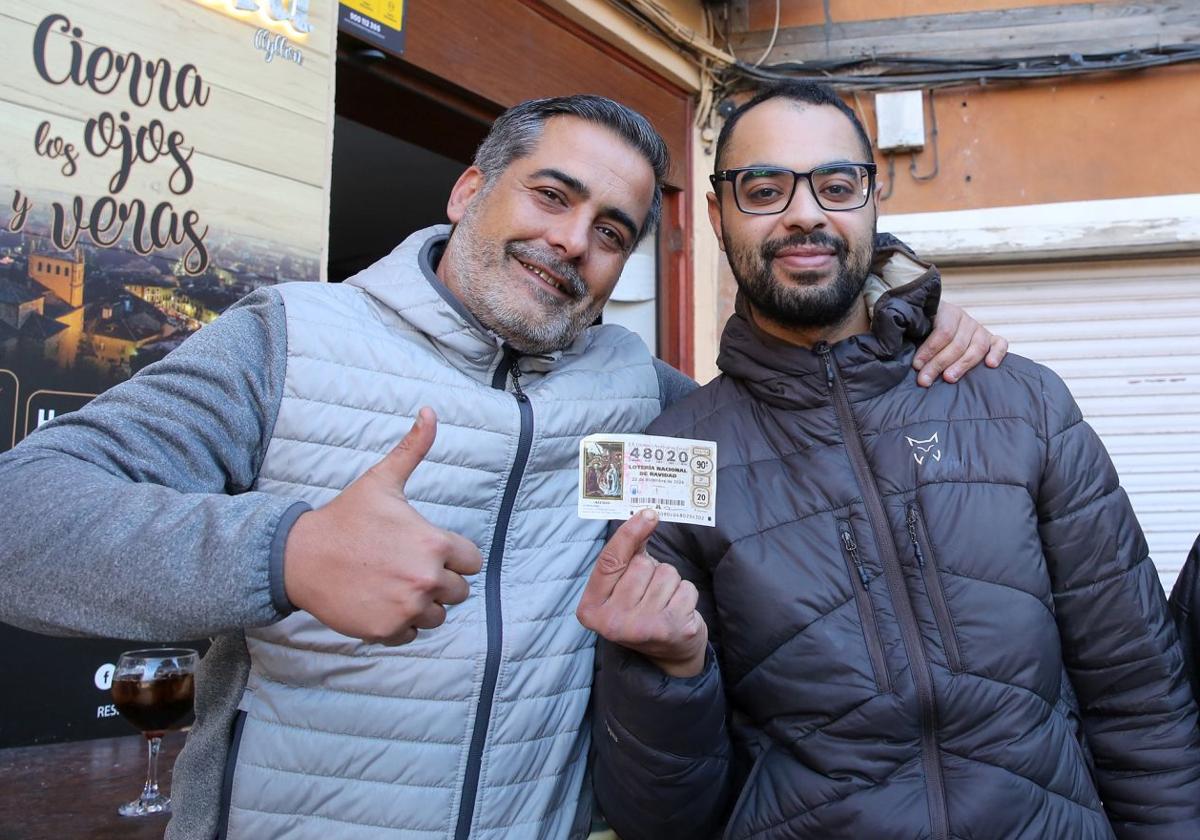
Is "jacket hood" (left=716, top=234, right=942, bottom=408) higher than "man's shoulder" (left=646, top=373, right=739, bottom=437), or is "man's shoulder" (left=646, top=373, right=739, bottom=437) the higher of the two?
"jacket hood" (left=716, top=234, right=942, bottom=408)

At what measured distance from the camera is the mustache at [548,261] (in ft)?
5.58

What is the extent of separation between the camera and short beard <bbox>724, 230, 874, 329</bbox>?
165 centimetres

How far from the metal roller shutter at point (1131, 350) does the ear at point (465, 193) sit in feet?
11.6

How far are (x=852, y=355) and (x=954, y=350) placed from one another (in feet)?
0.68

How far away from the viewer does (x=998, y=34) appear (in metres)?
4.58

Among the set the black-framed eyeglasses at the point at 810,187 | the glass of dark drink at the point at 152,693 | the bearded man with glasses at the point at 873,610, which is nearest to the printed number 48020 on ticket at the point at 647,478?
the bearded man with glasses at the point at 873,610

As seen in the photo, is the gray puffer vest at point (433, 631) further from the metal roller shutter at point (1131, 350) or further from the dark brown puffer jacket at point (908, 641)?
the metal roller shutter at point (1131, 350)

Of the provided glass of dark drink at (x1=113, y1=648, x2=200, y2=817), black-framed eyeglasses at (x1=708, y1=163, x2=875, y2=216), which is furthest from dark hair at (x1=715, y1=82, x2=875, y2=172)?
glass of dark drink at (x1=113, y1=648, x2=200, y2=817)

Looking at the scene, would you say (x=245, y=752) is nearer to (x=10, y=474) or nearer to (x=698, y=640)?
(x=10, y=474)

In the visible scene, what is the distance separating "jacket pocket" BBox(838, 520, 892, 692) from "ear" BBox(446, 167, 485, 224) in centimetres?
100

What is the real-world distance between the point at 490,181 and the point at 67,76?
116 centimetres

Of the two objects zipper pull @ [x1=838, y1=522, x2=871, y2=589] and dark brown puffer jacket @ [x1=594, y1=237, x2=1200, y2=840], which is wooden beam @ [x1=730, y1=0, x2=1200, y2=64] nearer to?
dark brown puffer jacket @ [x1=594, y1=237, x2=1200, y2=840]

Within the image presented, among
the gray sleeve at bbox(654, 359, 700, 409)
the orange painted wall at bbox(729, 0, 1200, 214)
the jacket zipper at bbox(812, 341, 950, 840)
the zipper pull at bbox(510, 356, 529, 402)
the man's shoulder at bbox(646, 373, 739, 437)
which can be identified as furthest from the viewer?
the orange painted wall at bbox(729, 0, 1200, 214)

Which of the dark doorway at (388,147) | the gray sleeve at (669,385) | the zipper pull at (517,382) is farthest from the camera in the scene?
the dark doorway at (388,147)
